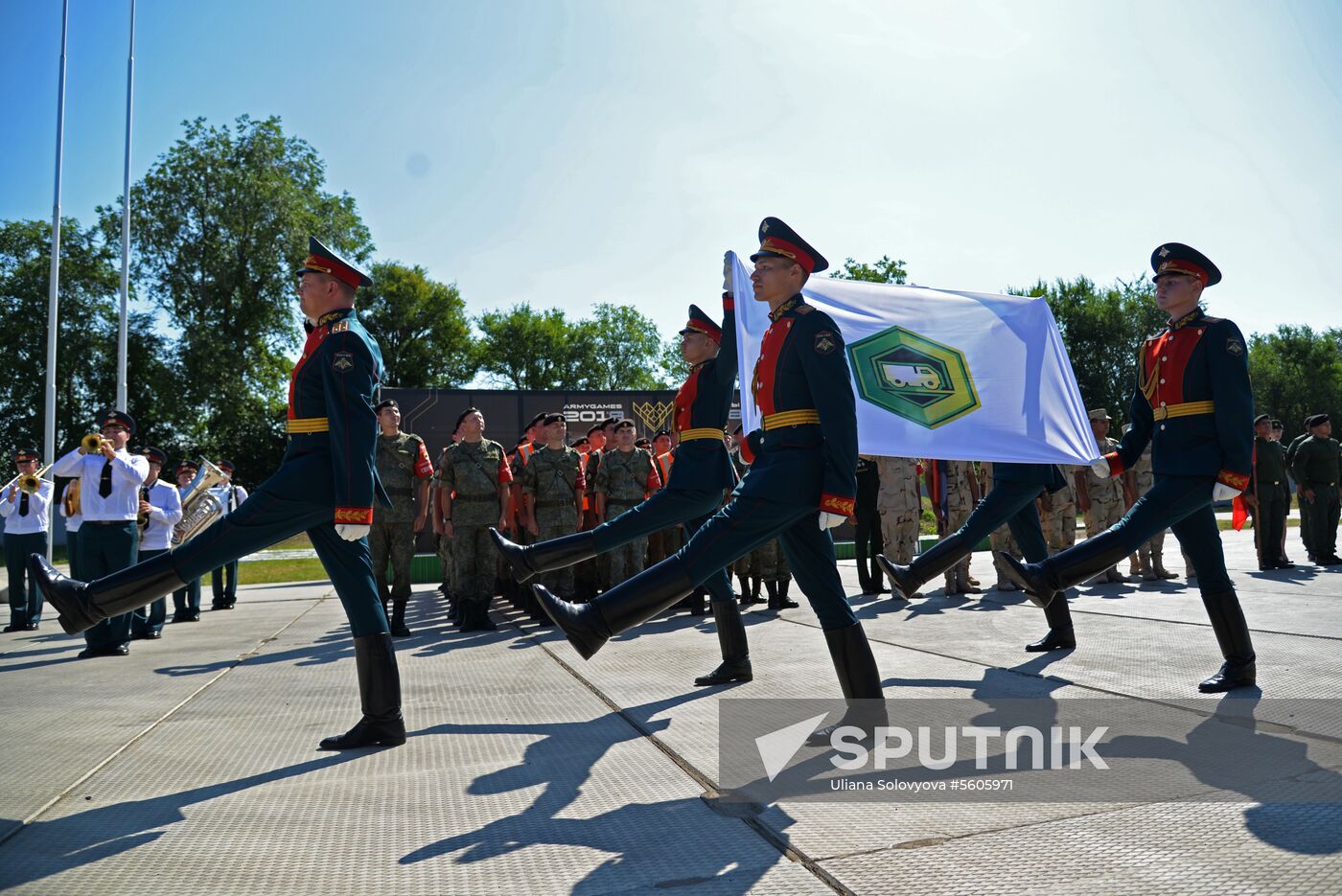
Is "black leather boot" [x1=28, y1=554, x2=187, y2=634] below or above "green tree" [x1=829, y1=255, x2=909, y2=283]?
below

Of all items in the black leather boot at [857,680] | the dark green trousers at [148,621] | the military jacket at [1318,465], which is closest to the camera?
the black leather boot at [857,680]

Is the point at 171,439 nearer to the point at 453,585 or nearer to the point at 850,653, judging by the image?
the point at 453,585

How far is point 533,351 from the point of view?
66.4 metres

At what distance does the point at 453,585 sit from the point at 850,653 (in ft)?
19.6

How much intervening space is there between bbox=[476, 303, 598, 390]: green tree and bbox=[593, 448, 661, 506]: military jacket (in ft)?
178

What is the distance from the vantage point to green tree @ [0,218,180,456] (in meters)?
38.8

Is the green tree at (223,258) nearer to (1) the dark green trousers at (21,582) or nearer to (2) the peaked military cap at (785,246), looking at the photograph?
Result: (1) the dark green trousers at (21,582)

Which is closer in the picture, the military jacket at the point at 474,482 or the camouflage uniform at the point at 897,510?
the military jacket at the point at 474,482

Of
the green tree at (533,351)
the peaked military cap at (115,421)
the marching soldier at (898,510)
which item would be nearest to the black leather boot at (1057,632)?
the marching soldier at (898,510)

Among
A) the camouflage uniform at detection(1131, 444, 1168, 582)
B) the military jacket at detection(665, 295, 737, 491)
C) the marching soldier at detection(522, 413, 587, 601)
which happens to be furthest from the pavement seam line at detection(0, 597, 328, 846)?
the camouflage uniform at detection(1131, 444, 1168, 582)

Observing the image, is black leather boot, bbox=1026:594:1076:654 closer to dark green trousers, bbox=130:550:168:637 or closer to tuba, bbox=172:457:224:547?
dark green trousers, bbox=130:550:168:637

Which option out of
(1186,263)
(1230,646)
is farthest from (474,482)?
(1230,646)

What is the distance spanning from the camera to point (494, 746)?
13.4ft

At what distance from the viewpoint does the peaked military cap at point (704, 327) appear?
18.8 ft
